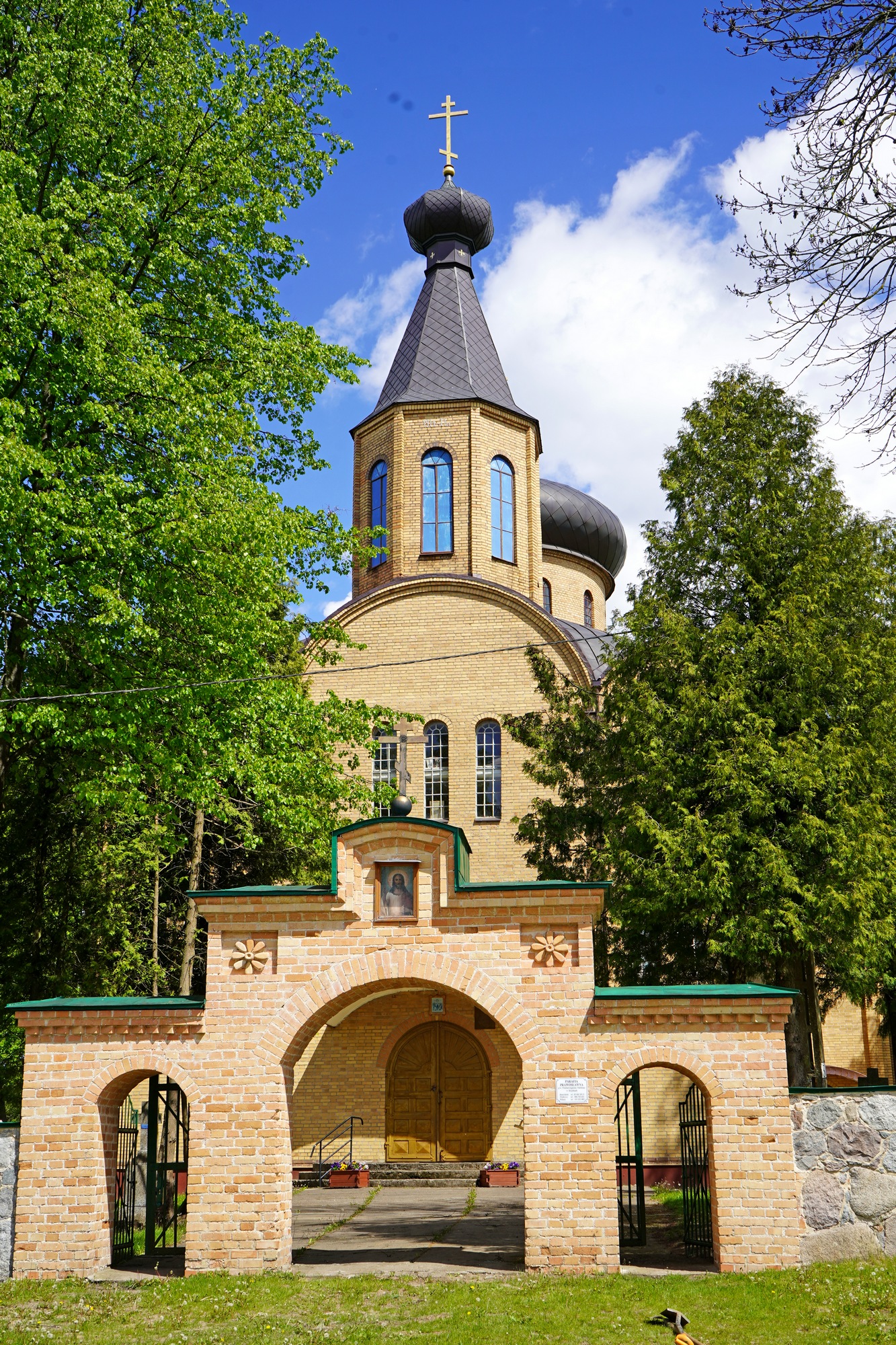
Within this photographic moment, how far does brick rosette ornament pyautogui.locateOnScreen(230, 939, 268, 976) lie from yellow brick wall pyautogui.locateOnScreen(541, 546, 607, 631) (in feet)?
65.0

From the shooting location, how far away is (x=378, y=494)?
24016 millimetres

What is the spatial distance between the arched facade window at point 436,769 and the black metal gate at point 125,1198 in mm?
9376

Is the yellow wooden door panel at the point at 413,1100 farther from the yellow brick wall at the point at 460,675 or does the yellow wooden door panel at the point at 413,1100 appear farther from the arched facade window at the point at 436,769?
the arched facade window at the point at 436,769

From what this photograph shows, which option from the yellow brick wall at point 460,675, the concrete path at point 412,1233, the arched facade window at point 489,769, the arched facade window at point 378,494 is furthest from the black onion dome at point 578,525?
the concrete path at point 412,1233

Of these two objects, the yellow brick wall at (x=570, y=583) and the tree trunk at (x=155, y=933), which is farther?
the yellow brick wall at (x=570, y=583)

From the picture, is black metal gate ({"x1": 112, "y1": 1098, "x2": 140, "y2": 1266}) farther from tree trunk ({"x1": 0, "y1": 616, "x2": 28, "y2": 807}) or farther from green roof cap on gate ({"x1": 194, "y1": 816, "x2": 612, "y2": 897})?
tree trunk ({"x1": 0, "y1": 616, "x2": 28, "y2": 807})

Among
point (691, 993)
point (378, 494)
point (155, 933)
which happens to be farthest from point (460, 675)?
point (691, 993)

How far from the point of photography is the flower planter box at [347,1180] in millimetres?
17969

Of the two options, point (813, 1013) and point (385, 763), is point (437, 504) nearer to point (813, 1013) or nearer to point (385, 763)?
point (385, 763)

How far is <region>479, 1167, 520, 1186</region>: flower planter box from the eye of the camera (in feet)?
57.5

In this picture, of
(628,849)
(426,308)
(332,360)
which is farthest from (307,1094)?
(426,308)

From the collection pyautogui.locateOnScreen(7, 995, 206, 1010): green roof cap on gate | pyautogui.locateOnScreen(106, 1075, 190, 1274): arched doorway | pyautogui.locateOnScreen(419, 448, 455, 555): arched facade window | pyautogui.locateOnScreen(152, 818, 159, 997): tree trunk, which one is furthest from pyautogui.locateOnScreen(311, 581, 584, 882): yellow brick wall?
pyautogui.locateOnScreen(7, 995, 206, 1010): green roof cap on gate

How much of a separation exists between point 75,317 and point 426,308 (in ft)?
47.5

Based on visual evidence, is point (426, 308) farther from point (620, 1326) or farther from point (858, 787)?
point (620, 1326)
